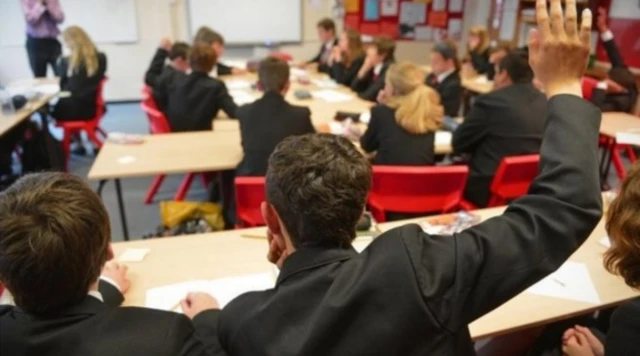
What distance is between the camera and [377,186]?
251 cm

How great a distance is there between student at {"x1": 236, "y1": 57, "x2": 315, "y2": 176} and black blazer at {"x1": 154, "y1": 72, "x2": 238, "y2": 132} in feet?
2.83

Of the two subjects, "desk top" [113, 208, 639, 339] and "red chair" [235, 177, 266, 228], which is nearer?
"desk top" [113, 208, 639, 339]

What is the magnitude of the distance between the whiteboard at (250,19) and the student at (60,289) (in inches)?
273

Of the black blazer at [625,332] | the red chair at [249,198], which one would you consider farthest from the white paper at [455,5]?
the black blazer at [625,332]

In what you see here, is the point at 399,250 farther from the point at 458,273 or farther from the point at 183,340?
the point at 183,340

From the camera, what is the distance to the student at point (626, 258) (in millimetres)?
1139

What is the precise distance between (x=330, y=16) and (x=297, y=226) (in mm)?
7339

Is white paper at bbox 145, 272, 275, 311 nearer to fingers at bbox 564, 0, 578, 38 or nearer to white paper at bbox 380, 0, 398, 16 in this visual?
fingers at bbox 564, 0, 578, 38

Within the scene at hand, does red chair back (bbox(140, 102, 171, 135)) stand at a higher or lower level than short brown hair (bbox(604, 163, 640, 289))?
lower

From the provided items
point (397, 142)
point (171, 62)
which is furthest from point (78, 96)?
point (397, 142)

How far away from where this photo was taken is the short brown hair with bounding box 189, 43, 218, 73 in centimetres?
367

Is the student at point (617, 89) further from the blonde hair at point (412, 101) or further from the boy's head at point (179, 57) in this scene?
the boy's head at point (179, 57)

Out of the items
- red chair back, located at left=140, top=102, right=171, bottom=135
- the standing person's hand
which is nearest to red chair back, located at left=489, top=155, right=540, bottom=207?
the standing person's hand

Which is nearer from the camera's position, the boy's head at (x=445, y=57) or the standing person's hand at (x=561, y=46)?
the standing person's hand at (x=561, y=46)
